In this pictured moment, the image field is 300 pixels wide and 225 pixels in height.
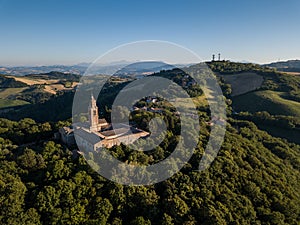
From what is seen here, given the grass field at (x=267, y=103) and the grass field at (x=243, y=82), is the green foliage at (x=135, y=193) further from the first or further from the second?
the grass field at (x=243, y=82)

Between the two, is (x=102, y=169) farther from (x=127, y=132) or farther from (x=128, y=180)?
(x=127, y=132)

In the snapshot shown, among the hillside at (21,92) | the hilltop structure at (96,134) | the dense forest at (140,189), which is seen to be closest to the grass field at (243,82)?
the dense forest at (140,189)

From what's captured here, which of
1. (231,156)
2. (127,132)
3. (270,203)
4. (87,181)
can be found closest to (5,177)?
(87,181)

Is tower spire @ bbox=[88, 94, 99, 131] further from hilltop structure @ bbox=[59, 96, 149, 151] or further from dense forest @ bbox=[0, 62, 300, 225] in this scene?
dense forest @ bbox=[0, 62, 300, 225]

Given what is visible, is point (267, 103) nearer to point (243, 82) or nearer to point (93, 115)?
point (243, 82)

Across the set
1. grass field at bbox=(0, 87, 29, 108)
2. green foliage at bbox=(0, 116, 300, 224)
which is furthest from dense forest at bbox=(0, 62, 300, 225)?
grass field at bbox=(0, 87, 29, 108)

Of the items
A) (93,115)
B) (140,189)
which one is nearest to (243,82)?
(93,115)
